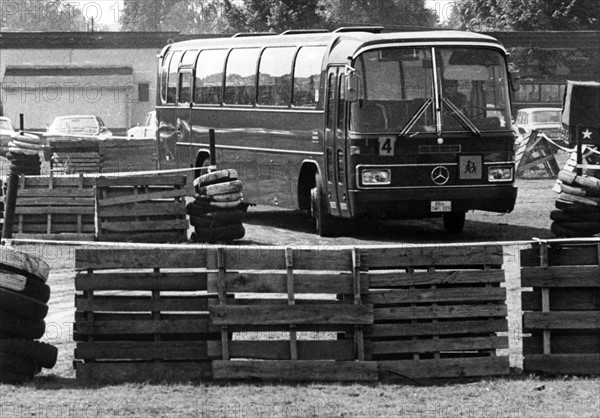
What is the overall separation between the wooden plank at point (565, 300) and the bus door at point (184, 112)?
15.6m

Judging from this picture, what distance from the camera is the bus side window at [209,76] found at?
2552cm

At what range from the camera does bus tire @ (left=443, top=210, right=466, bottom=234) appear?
21688 millimetres

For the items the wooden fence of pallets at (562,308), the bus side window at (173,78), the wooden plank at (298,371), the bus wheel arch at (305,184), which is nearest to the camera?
the wooden plank at (298,371)

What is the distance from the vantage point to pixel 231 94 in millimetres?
24969

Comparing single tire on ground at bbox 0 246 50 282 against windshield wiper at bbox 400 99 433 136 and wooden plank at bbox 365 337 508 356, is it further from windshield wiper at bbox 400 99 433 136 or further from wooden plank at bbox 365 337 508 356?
windshield wiper at bbox 400 99 433 136

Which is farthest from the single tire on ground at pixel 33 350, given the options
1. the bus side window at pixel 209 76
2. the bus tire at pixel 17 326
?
the bus side window at pixel 209 76

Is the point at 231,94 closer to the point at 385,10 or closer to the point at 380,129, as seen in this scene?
the point at 380,129

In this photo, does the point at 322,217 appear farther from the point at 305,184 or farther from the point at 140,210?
the point at 140,210

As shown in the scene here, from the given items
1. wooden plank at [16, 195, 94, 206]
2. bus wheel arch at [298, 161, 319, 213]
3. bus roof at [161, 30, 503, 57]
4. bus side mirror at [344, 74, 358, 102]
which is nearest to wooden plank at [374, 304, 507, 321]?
bus side mirror at [344, 74, 358, 102]

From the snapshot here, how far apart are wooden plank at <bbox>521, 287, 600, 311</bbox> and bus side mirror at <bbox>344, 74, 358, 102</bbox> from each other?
346 inches

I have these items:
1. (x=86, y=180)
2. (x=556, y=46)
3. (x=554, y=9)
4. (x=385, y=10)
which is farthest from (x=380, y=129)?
(x=385, y=10)

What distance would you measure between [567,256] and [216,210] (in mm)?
9490

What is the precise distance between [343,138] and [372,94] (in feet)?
2.67

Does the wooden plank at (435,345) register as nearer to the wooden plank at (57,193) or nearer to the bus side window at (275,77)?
the wooden plank at (57,193)
